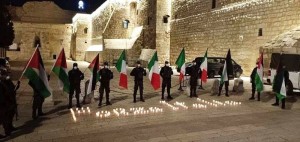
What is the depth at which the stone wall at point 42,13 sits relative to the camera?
44562 millimetres

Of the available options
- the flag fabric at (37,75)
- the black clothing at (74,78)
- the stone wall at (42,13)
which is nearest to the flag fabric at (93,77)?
the black clothing at (74,78)

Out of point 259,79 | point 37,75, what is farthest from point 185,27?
point 37,75

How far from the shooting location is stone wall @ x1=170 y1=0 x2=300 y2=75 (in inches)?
660

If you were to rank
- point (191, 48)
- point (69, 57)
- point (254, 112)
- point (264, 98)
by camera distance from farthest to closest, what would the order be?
→ point (69, 57) < point (191, 48) < point (264, 98) < point (254, 112)

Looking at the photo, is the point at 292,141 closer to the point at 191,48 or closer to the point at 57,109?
the point at 57,109

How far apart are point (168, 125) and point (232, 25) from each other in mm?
15141

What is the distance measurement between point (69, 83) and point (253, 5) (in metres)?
13.8

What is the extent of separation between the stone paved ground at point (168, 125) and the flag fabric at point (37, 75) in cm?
71

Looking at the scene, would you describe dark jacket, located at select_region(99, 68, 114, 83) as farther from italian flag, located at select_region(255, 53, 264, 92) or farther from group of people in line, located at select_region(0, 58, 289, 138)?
italian flag, located at select_region(255, 53, 264, 92)

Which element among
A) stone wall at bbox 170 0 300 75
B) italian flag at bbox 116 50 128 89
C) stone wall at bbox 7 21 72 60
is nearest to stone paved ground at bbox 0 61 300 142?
italian flag at bbox 116 50 128 89

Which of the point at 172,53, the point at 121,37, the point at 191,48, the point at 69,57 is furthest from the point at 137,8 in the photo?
the point at 69,57

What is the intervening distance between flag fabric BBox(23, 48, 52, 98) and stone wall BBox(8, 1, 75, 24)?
39785mm

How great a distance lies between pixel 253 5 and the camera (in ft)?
60.7

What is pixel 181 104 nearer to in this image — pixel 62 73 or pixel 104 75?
pixel 104 75
